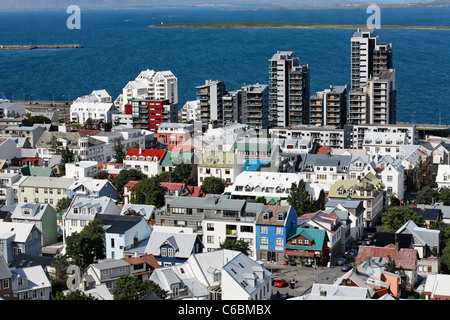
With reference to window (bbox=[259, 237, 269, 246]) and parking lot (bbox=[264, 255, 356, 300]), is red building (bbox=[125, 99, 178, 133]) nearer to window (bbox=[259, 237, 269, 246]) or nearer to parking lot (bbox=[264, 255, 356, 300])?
window (bbox=[259, 237, 269, 246])

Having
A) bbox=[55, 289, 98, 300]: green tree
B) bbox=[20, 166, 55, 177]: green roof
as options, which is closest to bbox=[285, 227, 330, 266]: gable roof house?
bbox=[55, 289, 98, 300]: green tree

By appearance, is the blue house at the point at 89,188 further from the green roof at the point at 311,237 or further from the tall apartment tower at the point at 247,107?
the tall apartment tower at the point at 247,107

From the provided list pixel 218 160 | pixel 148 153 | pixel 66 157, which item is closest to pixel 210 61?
pixel 66 157

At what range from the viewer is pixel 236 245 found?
15.2 meters

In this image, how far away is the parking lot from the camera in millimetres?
13916

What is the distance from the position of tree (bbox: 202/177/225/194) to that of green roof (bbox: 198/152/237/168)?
965 mm

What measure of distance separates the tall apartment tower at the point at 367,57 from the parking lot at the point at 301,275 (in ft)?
61.9

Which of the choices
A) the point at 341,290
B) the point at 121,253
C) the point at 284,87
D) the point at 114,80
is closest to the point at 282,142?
the point at 284,87

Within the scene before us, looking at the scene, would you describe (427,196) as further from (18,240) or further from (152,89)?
(152,89)

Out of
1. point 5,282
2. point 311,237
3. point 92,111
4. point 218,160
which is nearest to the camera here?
point 5,282

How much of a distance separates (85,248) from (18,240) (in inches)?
76.9

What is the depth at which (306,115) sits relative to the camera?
32562mm

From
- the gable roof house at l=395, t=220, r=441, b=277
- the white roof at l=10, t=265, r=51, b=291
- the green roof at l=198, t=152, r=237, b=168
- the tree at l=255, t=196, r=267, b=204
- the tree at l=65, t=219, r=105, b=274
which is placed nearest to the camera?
the white roof at l=10, t=265, r=51, b=291

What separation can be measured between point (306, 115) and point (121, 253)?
17936mm
